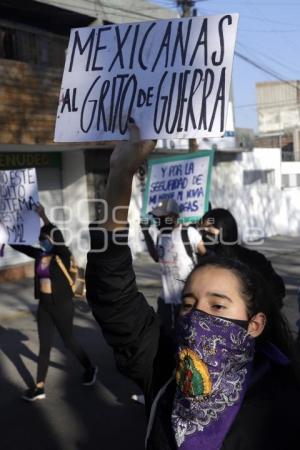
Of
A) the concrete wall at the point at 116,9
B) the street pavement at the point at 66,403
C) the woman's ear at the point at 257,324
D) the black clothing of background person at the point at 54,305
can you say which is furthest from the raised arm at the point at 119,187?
the concrete wall at the point at 116,9

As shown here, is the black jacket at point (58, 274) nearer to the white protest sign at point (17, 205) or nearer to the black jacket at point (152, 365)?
the white protest sign at point (17, 205)

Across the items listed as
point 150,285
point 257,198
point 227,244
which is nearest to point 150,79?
point 227,244

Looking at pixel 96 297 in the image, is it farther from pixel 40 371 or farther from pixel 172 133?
pixel 40 371

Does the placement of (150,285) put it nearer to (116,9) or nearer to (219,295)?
Result: (116,9)

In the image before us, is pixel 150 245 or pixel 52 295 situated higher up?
pixel 150 245

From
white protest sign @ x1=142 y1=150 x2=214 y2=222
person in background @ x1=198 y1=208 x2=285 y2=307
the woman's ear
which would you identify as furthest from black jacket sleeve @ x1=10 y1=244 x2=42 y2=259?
the woman's ear

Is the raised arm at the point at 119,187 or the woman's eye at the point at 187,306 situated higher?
the raised arm at the point at 119,187

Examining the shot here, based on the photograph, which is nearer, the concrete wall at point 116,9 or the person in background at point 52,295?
the person in background at point 52,295

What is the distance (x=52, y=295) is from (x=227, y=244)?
187cm

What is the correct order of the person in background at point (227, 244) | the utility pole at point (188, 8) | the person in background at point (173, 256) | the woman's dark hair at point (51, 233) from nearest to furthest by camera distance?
the person in background at point (227, 244) < the person in background at point (173, 256) < the woman's dark hair at point (51, 233) < the utility pole at point (188, 8)

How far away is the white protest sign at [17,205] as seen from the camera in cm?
581

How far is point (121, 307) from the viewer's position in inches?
75.7

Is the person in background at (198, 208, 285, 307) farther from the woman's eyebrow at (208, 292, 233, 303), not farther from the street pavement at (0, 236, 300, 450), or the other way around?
the woman's eyebrow at (208, 292, 233, 303)

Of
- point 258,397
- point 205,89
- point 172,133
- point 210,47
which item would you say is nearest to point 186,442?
point 258,397
